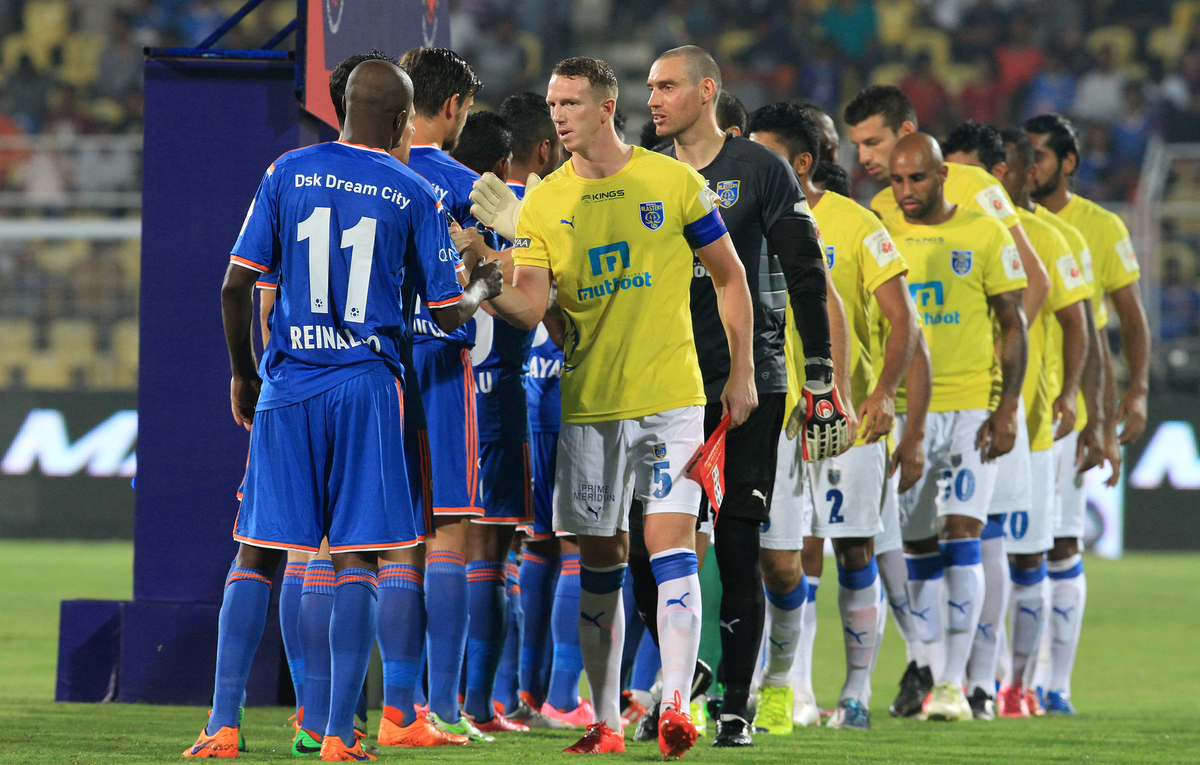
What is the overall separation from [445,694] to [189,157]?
2.43 m

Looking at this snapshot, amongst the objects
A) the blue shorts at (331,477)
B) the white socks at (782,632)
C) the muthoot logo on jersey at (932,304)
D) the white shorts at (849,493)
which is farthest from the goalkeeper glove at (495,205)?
the muthoot logo on jersey at (932,304)

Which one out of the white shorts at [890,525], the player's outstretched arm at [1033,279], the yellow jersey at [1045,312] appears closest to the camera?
the white shorts at [890,525]

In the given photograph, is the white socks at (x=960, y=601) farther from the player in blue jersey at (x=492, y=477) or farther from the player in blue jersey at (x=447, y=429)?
the player in blue jersey at (x=447, y=429)

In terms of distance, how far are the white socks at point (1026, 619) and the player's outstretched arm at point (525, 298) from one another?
11.4 feet

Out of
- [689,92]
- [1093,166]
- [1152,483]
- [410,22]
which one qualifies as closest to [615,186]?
[689,92]

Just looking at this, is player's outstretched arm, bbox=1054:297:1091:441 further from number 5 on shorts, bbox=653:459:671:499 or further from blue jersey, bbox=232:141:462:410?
blue jersey, bbox=232:141:462:410

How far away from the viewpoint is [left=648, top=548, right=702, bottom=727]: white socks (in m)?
4.47

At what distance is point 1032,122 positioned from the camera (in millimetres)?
8070

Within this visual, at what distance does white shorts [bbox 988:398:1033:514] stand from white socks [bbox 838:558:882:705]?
3.59ft

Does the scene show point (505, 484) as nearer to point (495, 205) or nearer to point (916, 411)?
point (495, 205)

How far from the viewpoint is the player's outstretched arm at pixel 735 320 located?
4656 mm

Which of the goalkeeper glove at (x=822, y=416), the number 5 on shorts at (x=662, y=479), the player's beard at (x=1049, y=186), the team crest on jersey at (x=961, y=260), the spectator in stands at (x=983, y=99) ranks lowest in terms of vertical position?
the number 5 on shorts at (x=662, y=479)

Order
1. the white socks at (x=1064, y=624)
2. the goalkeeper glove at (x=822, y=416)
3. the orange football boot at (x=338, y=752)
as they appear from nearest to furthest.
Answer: the orange football boot at (x=338, y=752) < the goalkeeper glove at (x=822, y=416) < the white socks at (x=1064, y=624)

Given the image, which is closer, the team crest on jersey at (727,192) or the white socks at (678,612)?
the white socks at (678,612)
